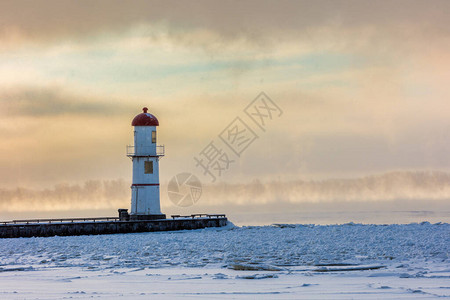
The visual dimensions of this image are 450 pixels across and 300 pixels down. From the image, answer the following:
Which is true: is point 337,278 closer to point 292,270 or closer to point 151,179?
point 292,270

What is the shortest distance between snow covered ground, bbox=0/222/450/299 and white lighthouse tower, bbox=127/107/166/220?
12776mm

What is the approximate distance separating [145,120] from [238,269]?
1087 inches

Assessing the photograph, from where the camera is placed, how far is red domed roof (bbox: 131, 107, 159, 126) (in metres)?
46.8

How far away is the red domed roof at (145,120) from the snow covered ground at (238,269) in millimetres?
14661

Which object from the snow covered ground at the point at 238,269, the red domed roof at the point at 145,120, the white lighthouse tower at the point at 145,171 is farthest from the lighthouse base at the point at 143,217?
the snow covered ground at the point at 238,269

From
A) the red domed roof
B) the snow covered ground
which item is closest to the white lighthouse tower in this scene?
the red domed roof

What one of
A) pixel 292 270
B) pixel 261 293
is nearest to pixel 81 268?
pixel 292 270

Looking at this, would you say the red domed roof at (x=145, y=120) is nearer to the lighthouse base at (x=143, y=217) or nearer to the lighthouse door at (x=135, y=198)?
the lighthouse door at (x=135, y=198)

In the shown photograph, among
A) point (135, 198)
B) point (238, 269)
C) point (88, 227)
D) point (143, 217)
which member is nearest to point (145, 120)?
point (135, 198)

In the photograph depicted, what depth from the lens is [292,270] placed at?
19.6 metres

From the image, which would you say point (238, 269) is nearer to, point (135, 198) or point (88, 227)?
point (88, 227)

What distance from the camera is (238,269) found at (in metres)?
20.4

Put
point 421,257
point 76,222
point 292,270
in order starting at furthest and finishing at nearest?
point 76,222
point 421,257
point 292,270

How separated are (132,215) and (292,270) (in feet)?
93.2
